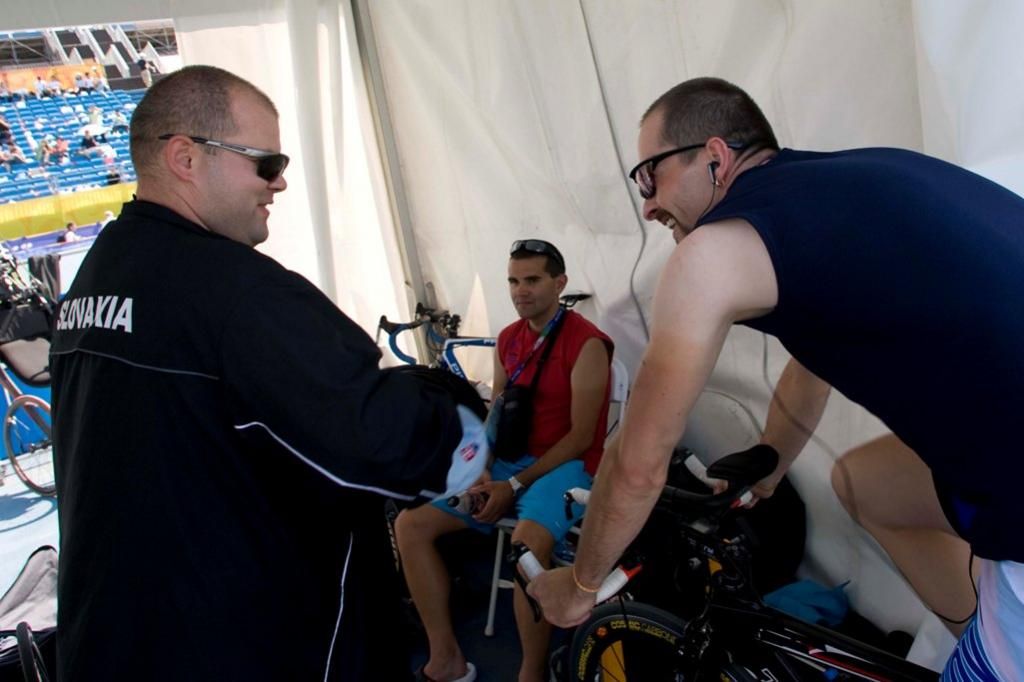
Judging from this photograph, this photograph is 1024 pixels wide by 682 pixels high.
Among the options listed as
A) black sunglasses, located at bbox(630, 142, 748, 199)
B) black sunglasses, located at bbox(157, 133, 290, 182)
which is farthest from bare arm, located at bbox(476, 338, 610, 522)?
black sunglasses, located at bbox(157, 133, 290, 182)

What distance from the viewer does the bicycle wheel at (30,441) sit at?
4992mm

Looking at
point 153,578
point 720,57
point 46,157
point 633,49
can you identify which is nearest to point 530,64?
point 633,49

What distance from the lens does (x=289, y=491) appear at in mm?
1105

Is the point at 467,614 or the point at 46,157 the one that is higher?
the point at 46,157

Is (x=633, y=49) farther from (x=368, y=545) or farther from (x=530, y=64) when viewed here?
(x=368, y=545)

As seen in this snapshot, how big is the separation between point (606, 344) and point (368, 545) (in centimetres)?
152

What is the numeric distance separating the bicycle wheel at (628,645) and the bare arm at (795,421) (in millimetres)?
502

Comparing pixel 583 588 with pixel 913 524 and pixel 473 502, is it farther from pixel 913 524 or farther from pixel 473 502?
pixel 473 502

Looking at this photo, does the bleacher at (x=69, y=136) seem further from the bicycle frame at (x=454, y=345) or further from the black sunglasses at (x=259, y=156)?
the black sunglasses at (x=259, y=156)

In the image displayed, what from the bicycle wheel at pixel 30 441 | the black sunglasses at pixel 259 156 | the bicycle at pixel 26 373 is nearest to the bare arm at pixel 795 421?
the black sunglasses at pixel 259 156

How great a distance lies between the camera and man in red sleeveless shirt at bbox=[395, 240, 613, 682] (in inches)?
89.7

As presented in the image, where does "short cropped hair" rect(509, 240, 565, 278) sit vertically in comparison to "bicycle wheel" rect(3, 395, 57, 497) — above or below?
above

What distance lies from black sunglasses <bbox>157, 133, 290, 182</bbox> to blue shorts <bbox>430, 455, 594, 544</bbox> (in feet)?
4.40

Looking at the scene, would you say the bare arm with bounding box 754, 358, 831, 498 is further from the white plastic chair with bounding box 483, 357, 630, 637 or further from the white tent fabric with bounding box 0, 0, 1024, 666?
the white plastic chair with bounding box 483, 357, 630, 637
